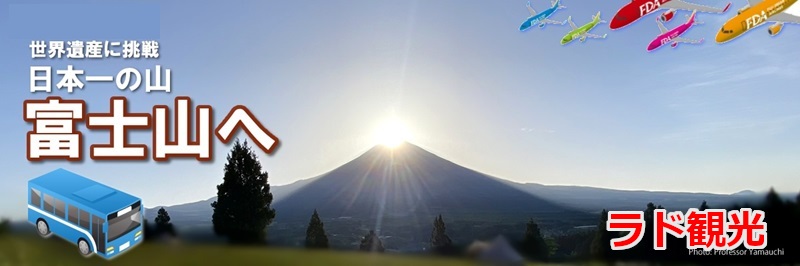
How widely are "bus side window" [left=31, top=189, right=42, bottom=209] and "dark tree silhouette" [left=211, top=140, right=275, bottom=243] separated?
106 inches

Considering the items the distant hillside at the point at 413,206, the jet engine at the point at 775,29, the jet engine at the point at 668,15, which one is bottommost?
the distant hillside at the point at 413,206

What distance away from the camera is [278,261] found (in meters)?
10.6

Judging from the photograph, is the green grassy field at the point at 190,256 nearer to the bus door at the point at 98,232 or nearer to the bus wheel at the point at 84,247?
the bus wheel at the point at 84,247

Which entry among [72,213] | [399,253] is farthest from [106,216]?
[399,253]

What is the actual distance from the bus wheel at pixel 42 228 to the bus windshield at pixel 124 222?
105cm

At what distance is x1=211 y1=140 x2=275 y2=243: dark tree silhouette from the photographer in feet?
36.6

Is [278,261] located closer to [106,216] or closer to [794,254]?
[106,216]

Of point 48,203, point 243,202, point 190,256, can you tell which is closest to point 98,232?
point 48,203

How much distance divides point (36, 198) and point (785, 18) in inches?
487

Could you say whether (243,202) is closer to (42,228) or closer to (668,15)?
(42,228)

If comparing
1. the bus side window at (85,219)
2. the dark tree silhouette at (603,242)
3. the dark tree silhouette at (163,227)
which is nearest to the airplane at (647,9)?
the dark tree silhouette at (603,242)

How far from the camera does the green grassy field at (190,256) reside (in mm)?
9930

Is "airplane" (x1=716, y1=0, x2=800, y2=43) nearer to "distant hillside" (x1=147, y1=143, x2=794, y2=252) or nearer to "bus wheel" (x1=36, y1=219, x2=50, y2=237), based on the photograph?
"distant hillside" (x1=147, y1=143, x2=794, y2=252)

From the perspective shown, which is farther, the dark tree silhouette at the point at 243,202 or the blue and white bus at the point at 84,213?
the dark tree silhouette at the point at 243,202
